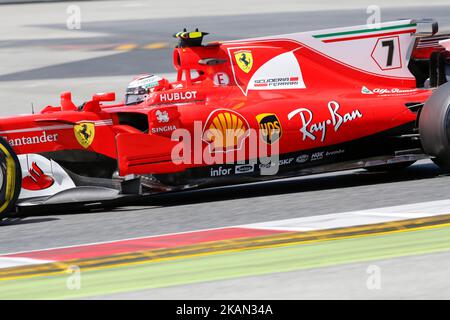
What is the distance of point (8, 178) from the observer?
8156 mm

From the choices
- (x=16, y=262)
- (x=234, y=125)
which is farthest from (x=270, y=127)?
(x=16, y=262)

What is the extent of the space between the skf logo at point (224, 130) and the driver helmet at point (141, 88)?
68 cm

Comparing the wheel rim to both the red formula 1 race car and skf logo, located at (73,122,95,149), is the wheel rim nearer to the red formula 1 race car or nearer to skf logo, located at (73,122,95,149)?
the red formula 1 race car

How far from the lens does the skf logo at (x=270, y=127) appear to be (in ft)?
28.8

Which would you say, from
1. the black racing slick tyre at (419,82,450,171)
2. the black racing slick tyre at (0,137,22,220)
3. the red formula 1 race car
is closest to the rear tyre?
the red formula 1 race car

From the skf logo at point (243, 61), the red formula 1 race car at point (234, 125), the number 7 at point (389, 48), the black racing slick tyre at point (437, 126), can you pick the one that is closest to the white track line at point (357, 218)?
the black racing slick tyre at point (437, 126)

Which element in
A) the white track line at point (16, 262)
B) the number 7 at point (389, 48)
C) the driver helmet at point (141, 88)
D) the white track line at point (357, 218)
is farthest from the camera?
the number 7 at point (389, 48)

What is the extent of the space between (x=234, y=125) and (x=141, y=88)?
95cm

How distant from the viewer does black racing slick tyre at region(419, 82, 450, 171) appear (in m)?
8.88

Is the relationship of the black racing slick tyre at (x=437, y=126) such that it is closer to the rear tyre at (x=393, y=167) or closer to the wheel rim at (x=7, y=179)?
the rear tyre at (x=393, y=167)

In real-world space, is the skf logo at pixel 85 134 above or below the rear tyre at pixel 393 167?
above

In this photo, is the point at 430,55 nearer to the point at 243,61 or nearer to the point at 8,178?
the point at 243,61

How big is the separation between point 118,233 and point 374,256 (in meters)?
2.11
